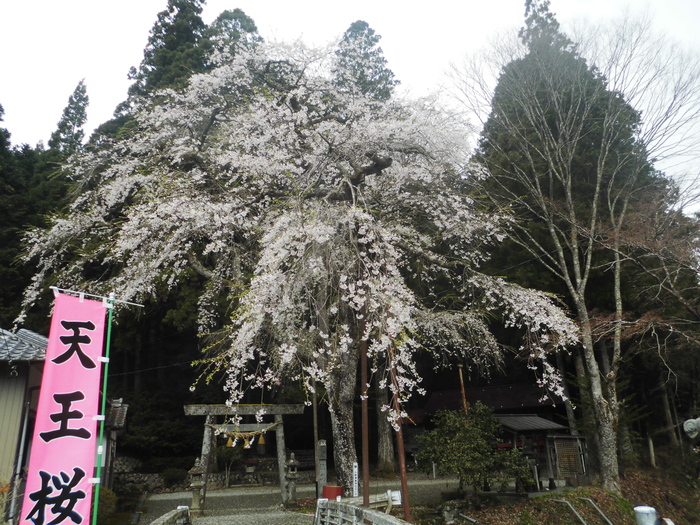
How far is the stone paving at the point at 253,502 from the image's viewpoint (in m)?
8.44

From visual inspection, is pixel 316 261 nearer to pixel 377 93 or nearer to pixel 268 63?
pixel 268 63

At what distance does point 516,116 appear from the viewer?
14.1m

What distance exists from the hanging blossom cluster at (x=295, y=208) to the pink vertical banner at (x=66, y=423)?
2339mm

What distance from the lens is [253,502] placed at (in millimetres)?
11203

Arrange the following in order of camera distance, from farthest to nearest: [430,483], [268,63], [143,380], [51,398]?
[143,380], [430,483], [268,63], [51,398]

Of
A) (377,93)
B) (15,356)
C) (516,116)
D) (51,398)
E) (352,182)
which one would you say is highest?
(377,93)

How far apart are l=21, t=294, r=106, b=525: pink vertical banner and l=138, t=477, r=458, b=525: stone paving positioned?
484 cm

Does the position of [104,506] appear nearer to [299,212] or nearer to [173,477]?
[299,212]

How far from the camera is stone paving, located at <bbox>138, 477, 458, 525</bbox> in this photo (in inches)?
332

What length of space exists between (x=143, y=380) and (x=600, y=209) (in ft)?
58.4

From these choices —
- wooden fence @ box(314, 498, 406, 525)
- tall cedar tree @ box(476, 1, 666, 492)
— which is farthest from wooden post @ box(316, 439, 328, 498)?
tall cedar tree @ box(476, 1, 666, 492)

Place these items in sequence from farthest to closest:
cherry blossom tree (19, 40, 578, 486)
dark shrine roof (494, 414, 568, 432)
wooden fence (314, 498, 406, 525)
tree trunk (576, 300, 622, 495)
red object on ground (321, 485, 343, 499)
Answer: dark shrine roof (494, 414, 568, 432) → tree trunk (576, 300, 622, 495) → red object on ground (321, 485, 343, 499) → cherry blossom tree (19, 40, 578, 486) → wooden fence (314, 498, 406, 525)

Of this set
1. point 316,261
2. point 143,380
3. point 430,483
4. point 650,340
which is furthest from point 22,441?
point 650,340

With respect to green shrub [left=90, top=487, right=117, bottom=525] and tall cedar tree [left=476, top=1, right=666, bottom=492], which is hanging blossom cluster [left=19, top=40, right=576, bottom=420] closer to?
tall cedar tree [left=476, top=1, right=666, bottom=492]
